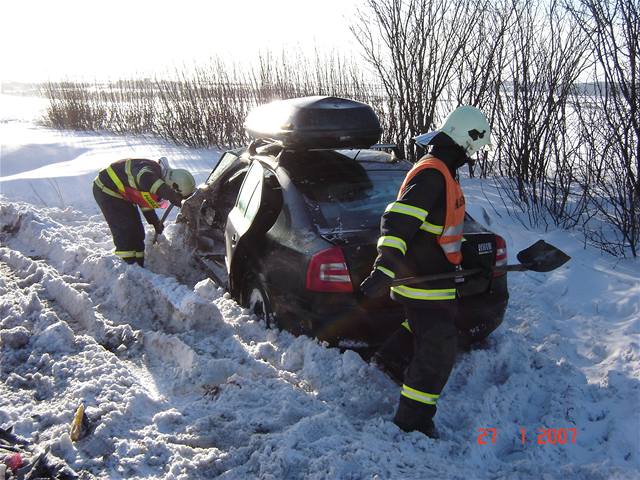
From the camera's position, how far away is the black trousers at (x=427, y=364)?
110 inches

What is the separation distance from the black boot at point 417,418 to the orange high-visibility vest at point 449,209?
31.1 inches

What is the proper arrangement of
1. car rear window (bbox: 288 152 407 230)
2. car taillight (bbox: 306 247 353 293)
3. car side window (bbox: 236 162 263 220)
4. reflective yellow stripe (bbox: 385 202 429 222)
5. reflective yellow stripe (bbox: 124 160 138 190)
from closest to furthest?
reflective yellow stripe (bbox: 385 202 429 222) < car taillight (bbox: 306 247 353 293) < car rear window (bbox: 288 152 407 230) < car side window (bbox: 236 162 263 220) < reflective yellow stripe (bbox: 124 160 138 190)

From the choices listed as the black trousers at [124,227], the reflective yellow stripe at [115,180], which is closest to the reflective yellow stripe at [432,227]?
the black trousers at [124,227]

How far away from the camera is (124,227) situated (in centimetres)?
545

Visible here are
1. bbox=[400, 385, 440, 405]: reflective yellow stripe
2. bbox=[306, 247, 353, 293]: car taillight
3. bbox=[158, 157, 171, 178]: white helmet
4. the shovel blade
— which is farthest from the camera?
bbox=[158, 157, 171, 178]: white helmet

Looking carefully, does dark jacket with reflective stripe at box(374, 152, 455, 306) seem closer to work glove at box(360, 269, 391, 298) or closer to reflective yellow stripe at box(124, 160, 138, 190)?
work glove at box(360, 269, 391, 298)

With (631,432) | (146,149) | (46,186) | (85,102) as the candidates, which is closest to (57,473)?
(631,432)

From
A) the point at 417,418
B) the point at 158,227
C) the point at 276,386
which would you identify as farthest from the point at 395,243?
the point at 158,227

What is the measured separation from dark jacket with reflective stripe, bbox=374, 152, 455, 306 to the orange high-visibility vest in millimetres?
23

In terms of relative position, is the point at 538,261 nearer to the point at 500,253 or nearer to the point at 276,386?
the point at 500,253

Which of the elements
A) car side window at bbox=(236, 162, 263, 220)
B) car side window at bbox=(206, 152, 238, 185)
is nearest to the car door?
car side window at bbox=(236, 162, 263, 220)

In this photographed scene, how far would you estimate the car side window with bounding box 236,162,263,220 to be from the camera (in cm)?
400

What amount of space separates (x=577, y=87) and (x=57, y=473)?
20.3ft

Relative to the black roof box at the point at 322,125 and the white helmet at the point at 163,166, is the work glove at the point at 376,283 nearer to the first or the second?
the black roof box at the point at 322,125
